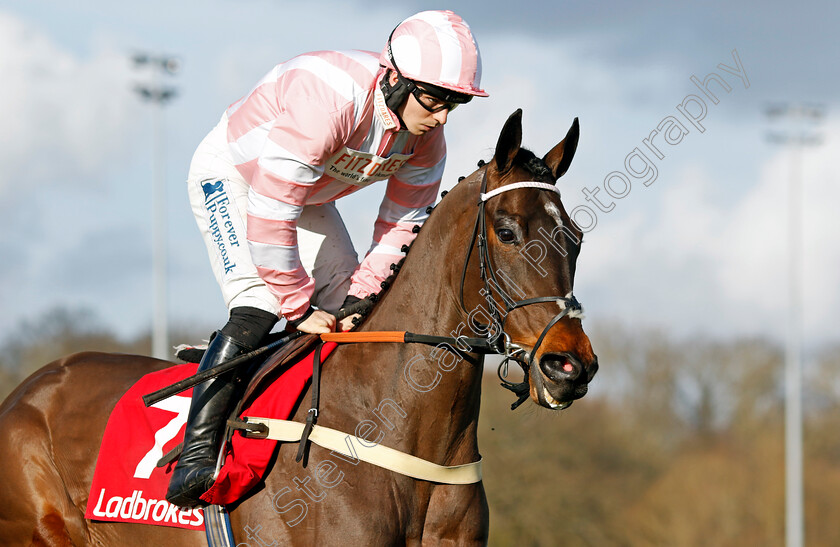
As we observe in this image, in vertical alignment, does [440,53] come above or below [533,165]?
above

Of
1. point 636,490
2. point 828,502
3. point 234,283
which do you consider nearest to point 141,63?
point 636,490

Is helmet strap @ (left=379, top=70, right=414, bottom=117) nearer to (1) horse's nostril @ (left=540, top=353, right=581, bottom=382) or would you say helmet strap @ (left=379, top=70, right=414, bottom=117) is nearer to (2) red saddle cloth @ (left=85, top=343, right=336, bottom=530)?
(2) red saddle cloth @ (left=85, top=343, right=336, bottom=530)

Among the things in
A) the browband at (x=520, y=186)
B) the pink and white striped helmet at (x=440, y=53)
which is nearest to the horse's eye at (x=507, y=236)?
the browband at (x=520, y=186)

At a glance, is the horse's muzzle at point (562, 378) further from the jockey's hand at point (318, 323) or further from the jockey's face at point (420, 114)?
the jockey's face at point (420, 114)

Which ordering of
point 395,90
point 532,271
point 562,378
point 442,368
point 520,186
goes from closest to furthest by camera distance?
point 562,378 → point 532,271 → point 520,186 → point 442,368 → point 395,90

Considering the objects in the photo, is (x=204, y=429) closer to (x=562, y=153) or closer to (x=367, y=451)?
(x=367, y=451)

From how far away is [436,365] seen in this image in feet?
12.7

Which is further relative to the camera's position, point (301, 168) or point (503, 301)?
point (301, 168)

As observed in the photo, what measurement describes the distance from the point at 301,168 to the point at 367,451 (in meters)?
1.28

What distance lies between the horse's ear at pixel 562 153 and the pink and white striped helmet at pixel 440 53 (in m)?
0.40

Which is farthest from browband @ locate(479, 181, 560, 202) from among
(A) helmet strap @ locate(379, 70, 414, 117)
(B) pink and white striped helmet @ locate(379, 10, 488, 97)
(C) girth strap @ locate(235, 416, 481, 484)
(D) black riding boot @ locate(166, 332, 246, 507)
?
(D) black riding boot @ locate(166, 332, 246, 507)

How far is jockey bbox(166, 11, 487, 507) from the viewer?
13.1ft

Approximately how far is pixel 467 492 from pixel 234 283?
1483 millimetres

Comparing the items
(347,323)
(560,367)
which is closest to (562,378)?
(560,367)
